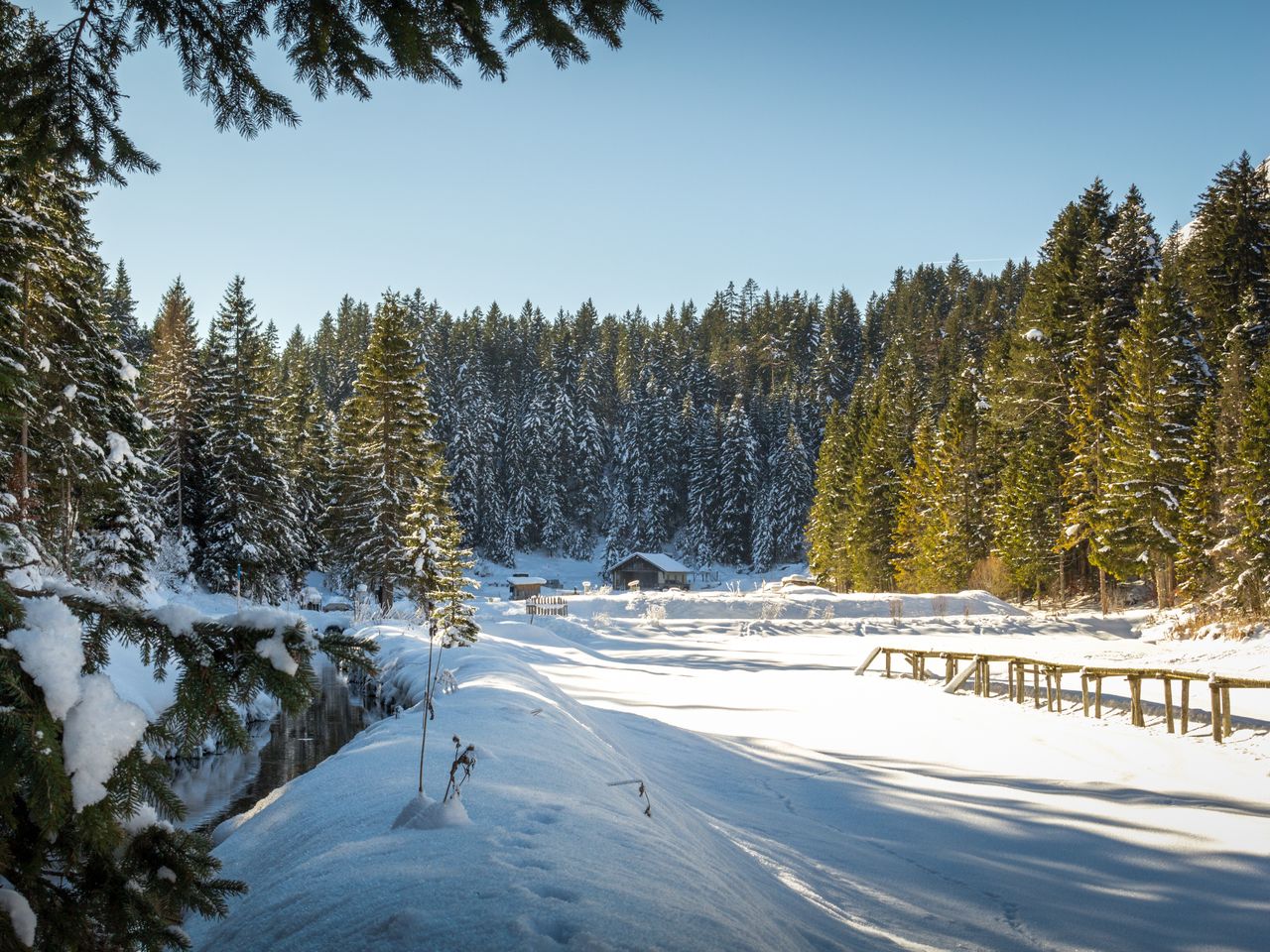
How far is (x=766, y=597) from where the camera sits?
37.6 m

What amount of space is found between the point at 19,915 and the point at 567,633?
3074cm

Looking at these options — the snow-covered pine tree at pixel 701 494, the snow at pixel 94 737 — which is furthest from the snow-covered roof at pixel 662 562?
the snow at pixel 94 737

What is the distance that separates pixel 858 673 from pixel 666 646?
9782mm

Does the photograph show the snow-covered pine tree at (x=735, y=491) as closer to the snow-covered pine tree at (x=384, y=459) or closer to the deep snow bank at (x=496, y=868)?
the snow-covered pine tree at (x=384, y=459)

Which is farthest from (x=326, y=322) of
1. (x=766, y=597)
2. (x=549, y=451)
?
(x=766, y=597)

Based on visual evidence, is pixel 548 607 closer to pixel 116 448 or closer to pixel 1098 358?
pixel 116 448

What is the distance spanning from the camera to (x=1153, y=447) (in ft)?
104

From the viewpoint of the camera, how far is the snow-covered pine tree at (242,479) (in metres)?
33.5

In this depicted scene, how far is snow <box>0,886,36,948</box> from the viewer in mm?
1825

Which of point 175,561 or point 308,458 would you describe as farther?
point 308,458

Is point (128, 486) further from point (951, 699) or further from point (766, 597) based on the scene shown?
point (766, 597)

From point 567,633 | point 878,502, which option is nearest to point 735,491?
point 878,502

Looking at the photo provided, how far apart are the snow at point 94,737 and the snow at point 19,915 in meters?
0.27

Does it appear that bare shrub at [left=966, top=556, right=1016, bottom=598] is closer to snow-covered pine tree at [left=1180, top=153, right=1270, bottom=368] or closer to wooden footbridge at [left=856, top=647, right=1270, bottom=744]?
snow-covered pine tree at [left=1180, top=153, right=1270, bottom=368]
